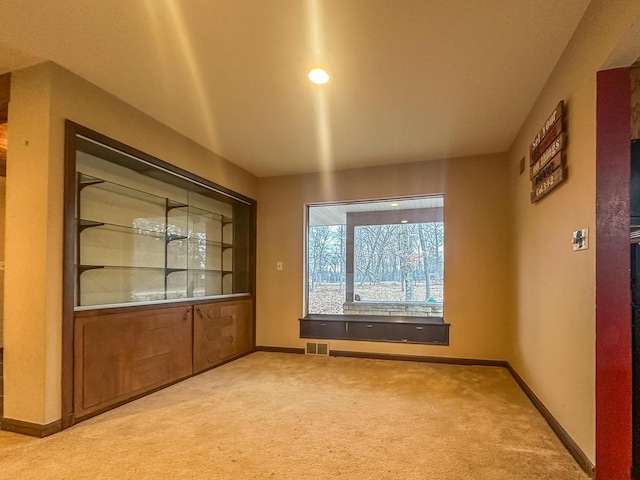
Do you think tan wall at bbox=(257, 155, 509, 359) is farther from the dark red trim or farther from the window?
the dark red trim

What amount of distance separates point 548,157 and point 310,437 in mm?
2498

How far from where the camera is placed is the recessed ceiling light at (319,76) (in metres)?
2.48

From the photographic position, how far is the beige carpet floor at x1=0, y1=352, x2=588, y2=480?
6.37 feet

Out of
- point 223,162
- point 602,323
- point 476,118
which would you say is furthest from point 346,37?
point 223,162

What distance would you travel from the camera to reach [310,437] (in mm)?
2332

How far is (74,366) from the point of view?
2527 mm

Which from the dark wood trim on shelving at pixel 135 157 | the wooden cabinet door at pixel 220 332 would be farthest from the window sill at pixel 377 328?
the dark wood trim on shelving at pixel 135 157

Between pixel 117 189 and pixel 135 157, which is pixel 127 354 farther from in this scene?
pixel 135 157

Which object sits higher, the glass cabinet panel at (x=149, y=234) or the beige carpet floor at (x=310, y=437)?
the glass cabinet panel at (x=149, y=234)

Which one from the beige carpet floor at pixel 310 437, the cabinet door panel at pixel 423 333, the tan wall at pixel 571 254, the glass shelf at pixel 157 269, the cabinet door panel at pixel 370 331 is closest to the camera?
the tan wall at pixel 571 254

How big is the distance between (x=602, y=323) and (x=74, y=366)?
324cm

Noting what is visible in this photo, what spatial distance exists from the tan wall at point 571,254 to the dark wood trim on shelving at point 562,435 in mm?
43

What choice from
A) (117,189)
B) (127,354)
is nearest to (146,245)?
(117,189)

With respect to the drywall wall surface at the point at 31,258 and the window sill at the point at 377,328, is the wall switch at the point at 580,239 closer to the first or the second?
the window sill at the point at 377,328
